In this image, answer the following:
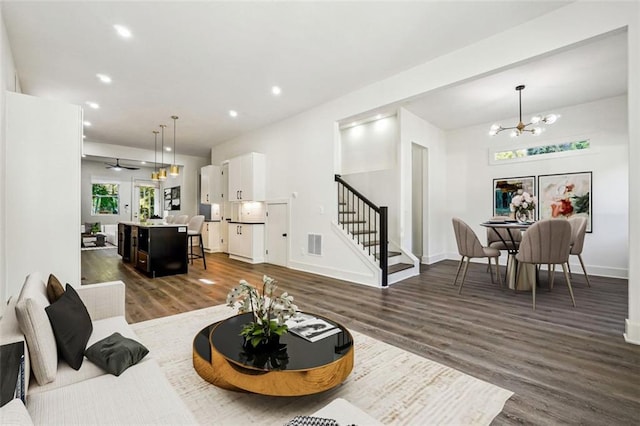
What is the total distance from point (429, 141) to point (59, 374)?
6848 millimetres

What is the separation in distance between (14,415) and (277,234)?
5.78 metres

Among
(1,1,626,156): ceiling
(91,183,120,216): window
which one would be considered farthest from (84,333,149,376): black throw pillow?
(91,183,120,216): window

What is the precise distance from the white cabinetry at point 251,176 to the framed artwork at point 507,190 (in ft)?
17.3

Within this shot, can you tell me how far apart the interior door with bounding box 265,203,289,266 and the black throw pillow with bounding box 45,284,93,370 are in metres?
4.70

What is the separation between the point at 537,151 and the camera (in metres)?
5.97

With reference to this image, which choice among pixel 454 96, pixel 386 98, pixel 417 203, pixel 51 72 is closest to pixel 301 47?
pixel 386 98

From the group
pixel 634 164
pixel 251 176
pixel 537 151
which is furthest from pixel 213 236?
pixel 634 164

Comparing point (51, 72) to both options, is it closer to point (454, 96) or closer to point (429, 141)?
point (454, 96)

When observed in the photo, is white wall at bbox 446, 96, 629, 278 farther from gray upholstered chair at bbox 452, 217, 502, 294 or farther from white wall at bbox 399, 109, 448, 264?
gray upholstered chair at bbox 452, 217, 502, 294

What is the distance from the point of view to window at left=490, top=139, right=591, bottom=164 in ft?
18.0

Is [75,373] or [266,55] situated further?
[266,55]

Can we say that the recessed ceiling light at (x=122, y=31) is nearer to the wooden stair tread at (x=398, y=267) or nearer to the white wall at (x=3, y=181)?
the white wall at (x=3, y=181)

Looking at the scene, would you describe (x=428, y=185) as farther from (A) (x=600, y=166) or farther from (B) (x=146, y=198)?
(B) (x=146, y=198)

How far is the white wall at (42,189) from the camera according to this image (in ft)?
9.71
